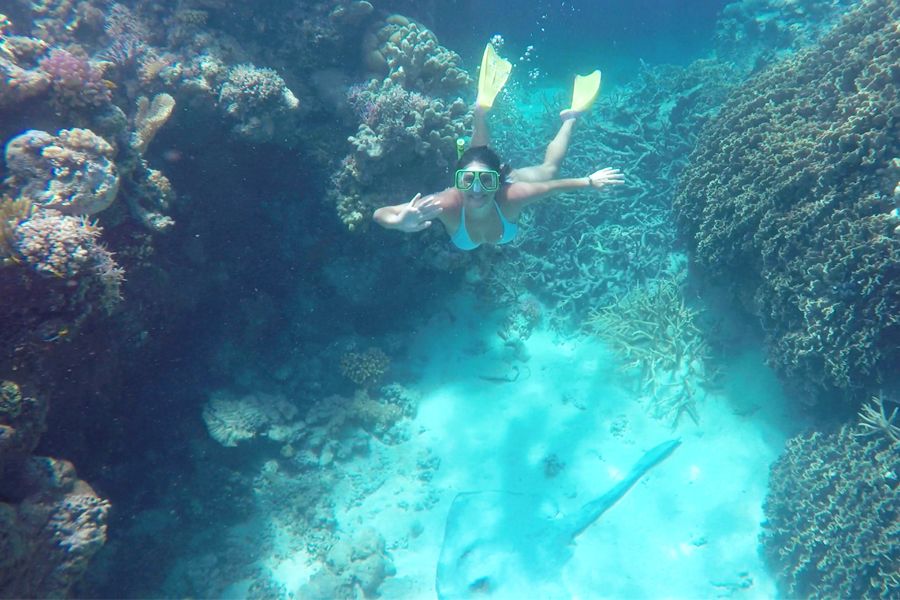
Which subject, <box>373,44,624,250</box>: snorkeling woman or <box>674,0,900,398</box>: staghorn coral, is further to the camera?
<box>674,0,900,398</box>: staghorn coral

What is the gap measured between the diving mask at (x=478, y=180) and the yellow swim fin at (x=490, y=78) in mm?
1916

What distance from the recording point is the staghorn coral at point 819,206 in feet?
16.7

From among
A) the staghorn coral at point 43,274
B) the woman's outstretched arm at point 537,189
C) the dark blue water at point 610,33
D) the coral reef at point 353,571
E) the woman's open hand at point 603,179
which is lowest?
the coral reef at point 353,571

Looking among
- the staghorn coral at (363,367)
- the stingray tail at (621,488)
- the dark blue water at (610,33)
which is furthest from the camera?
the dark blue water at (610,33)

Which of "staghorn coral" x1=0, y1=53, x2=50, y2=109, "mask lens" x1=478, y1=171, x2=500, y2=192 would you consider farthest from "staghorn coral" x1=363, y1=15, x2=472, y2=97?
"staghorn coral" x1=0, y1=53, x2=50, y2=109

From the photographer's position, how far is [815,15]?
37.0 feet

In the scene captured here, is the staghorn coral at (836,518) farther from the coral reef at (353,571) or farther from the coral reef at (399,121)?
the coral reef at (399,121)

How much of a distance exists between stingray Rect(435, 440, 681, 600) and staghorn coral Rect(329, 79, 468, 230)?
431cm

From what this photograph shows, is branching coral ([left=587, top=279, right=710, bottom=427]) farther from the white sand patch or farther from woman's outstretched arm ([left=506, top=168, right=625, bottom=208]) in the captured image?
woman's outstretched arm ([left=506, top=168, right=625, bottom=208])

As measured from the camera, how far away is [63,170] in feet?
13.7

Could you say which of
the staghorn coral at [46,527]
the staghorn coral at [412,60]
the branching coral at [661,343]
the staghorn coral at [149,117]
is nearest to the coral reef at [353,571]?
the staghorn coral at [46,527]

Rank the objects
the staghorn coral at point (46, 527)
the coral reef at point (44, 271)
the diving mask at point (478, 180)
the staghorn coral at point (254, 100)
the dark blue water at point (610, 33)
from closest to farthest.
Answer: the staghorn coral at point (46, 527) → the coral reef at point (44, 271) → the diving mask at point (478, 180) → the staghorn coral at point (254, 100) → the dark blue water at point (610, 33)

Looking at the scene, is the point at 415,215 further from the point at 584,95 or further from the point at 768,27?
the point at 768,27

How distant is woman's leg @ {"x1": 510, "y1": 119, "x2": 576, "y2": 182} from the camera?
21.2 feet
